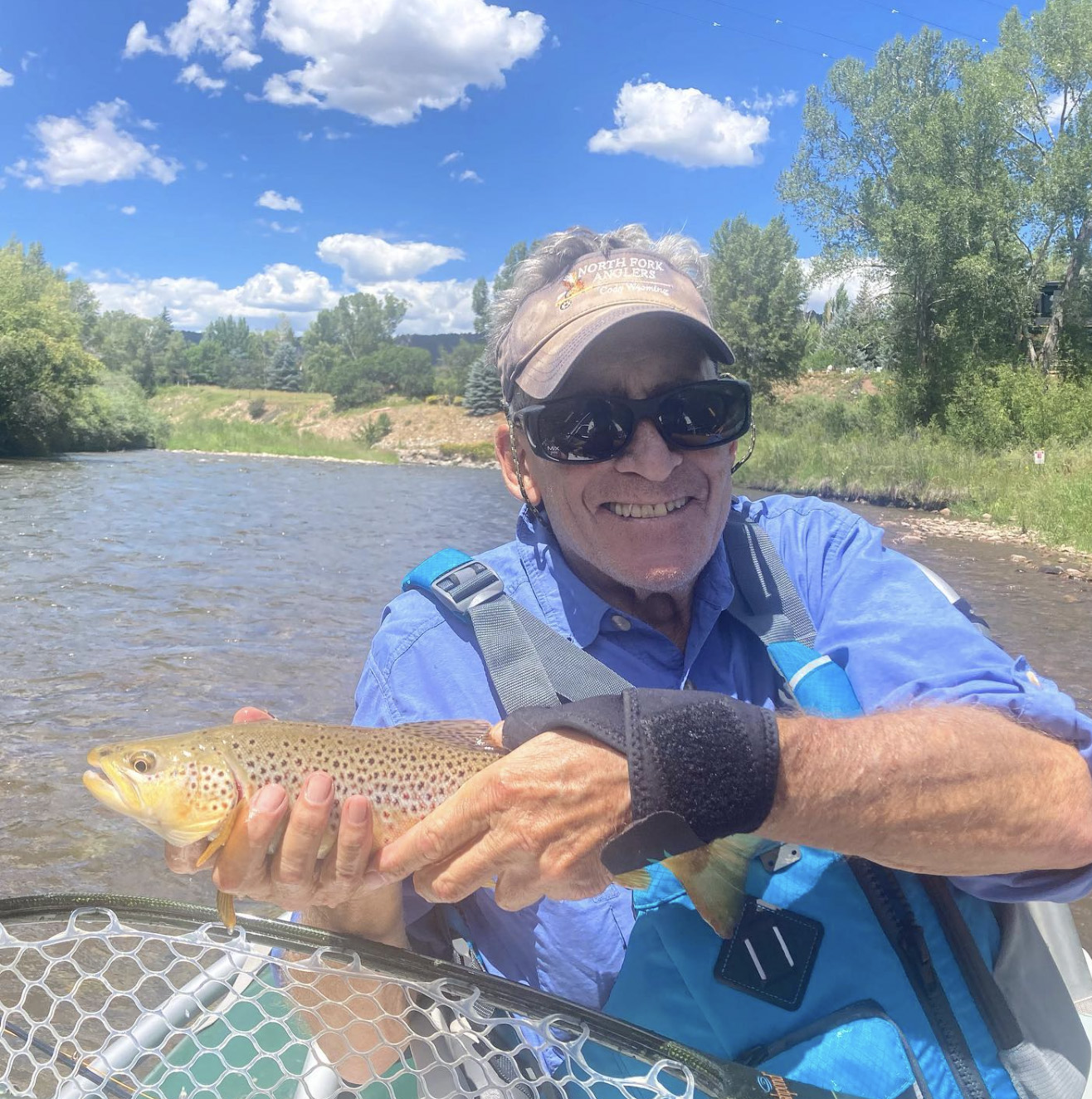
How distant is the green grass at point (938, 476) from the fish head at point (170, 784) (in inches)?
792

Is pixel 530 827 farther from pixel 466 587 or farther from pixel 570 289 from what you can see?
pixel 570 289

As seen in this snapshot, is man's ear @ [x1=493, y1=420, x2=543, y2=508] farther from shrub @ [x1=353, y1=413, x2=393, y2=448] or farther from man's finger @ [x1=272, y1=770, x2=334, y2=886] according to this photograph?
shrub @ [x1=353, y1=413, x2=393, y2=448]

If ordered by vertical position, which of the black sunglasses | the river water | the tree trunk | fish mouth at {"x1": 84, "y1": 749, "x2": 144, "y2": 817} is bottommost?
the river water

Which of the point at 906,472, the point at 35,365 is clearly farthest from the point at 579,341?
the point at 35,365

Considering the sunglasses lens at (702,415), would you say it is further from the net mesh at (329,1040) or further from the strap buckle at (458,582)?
the net mesh at (329,1040)

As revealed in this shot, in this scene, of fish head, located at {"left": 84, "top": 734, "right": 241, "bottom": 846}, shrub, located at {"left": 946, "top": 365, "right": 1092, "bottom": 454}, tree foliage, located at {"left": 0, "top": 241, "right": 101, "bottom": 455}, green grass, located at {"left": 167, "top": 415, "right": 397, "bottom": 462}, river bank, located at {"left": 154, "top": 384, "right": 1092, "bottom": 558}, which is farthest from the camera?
green grass, located at {"left": 167, "top": 415, "right": 397, "bottom": 462}

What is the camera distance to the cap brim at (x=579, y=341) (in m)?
2.48

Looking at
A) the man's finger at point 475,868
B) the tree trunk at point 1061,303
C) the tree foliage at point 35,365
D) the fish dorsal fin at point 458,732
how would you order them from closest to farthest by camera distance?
the man's finger at point 475,868
the fish dorsal fin at point 458,732
the tree trunk at point 1061,303
the tree foliage at point 35,365

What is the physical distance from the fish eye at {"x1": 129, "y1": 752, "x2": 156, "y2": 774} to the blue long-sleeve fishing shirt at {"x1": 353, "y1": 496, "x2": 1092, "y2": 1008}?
57 cm

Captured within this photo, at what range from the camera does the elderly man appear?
1.73 m

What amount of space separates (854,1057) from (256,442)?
6629cm

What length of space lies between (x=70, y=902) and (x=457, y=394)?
94.1 metres

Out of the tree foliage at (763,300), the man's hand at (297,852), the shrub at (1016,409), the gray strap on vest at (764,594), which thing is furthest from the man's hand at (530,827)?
the tree foliage at (763,300)

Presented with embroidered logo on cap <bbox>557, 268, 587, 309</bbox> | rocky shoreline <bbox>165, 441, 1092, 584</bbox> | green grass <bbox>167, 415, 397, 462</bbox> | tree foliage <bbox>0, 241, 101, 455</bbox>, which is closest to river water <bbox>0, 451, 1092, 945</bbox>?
rocky shoreline <bbox>165, 441, 1092, 584</bbox>
